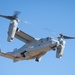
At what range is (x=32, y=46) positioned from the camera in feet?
265

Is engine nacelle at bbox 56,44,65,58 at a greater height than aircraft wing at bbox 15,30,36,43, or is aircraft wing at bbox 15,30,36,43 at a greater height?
aircraft wing at bbox 15,30,36,43

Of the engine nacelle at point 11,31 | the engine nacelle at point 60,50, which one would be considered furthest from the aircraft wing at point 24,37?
the engine nacelle at point 11,31

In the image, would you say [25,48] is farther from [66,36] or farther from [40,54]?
[66,36]

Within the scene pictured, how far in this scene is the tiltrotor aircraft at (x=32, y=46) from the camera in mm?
77500

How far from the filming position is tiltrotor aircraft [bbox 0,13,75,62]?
254 ft

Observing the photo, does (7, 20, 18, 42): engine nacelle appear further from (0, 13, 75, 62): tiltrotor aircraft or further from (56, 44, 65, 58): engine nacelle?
(56, 44, 65, 58): engine nacelle

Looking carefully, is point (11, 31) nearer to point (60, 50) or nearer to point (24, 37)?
point (24, 37)

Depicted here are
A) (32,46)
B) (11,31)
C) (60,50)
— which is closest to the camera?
(11,31)

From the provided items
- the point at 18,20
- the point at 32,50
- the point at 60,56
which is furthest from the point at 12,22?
the point at 60,56

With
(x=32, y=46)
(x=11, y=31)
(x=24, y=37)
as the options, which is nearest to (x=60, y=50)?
(x=32, y=46)

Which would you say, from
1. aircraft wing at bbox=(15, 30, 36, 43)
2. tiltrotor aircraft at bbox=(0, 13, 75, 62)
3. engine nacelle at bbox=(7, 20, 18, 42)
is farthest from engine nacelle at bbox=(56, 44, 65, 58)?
engine nacelle at bbox=(7, 20, 18, 42)

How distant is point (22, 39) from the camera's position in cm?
8400

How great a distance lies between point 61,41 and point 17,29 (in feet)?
33.6

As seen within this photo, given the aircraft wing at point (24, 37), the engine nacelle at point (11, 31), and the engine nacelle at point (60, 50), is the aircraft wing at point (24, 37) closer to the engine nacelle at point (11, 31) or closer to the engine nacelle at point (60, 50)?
the engine nacelle at point (60, 50)
